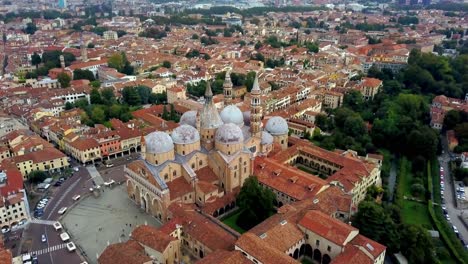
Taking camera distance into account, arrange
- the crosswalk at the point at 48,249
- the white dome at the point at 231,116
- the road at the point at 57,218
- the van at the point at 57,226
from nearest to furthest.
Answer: the road at the point at 57,218 < the crosswalk at the point at 48,249 < the van at the point at 57,226 < the white dome at the point at 231,116

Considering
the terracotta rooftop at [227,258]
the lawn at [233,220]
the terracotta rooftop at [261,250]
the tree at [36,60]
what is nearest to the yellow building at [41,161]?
the lawn at [233,220]

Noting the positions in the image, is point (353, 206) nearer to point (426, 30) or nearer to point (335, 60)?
point (335, 60)

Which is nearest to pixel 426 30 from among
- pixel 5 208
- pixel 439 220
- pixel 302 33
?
pixel 302 33

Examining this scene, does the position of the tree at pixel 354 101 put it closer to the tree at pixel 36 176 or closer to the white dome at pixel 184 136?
the white dome at pixel 184 136

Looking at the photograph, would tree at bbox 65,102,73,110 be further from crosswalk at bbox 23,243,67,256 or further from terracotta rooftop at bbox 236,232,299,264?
terracotta rooftop at bbox 236,232,299,264

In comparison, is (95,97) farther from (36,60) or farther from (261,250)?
(261,250)

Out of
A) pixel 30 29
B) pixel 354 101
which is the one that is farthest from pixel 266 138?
pixel 30 29
